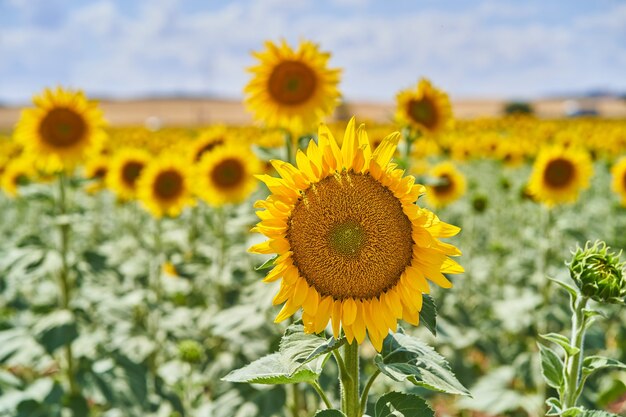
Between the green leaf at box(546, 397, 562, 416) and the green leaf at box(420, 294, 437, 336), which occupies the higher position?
the green leaf at box(420, 294, 437, 336)

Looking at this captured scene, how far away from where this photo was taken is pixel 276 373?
153cm

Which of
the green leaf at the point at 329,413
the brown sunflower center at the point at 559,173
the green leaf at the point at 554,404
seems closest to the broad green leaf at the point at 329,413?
the green leaf at the point at 329,413

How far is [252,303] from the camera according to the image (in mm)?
3645

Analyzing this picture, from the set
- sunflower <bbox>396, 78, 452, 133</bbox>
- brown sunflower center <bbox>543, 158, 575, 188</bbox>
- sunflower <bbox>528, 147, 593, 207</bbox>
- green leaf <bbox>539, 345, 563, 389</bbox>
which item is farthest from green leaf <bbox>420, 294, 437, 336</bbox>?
brown sunflower center <bbox>543, 158, 575, 188</bbox>

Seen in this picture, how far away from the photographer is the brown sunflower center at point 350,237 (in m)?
1.54

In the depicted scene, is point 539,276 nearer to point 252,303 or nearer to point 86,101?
point 252,303

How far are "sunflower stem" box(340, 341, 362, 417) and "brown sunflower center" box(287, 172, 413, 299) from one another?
16 cm

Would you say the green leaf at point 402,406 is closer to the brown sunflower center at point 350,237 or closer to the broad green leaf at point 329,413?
the broad green leaf at point 329,413

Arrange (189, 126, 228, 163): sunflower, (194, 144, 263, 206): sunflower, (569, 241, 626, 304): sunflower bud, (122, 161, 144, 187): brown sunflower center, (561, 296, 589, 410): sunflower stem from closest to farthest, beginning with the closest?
(569, 241, 626, 304): sunflower bud → (561, 296, 589, 410): sunflower stem → (194, 144, 263, 206): sunflower → (189, 126, 228, 163): sunflower → (122, 161, 144, 187): brown sunflower center

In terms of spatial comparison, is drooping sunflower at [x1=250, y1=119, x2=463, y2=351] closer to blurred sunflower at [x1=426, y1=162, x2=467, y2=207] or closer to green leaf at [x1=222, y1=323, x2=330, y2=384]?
green leaf at [x1=222, y1=323, x2=330, y2=384]

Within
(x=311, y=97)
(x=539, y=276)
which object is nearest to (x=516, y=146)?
(x=539, y=276)

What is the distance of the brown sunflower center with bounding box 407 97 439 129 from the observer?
4.19 m

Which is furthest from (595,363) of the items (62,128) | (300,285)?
(62,128)

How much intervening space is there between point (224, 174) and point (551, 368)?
12.3ft
